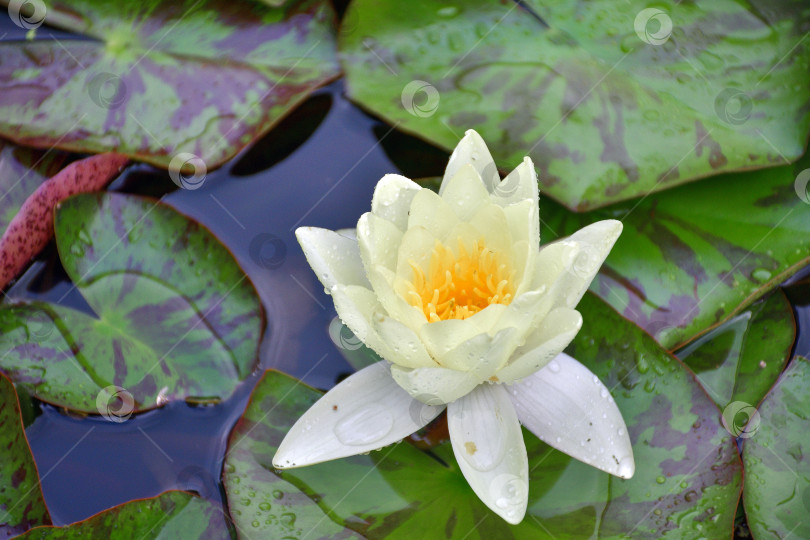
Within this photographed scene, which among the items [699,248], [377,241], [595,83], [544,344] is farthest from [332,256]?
[699,248]

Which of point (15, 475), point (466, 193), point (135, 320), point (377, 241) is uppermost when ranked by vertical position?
point (466, 193)

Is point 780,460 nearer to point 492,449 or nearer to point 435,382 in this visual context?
point 492,449

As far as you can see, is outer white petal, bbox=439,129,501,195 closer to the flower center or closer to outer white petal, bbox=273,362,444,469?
the flower center

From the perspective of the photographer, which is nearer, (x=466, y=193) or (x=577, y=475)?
(x=466, y=193)

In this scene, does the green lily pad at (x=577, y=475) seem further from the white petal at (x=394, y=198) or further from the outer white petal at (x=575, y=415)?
the white petal at (x=394, y=198)

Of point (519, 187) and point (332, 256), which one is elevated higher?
point (519, 187)

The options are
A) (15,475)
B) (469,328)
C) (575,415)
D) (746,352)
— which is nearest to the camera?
(469,328)

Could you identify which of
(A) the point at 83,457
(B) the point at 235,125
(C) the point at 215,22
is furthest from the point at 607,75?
(A) the point at 83,457
